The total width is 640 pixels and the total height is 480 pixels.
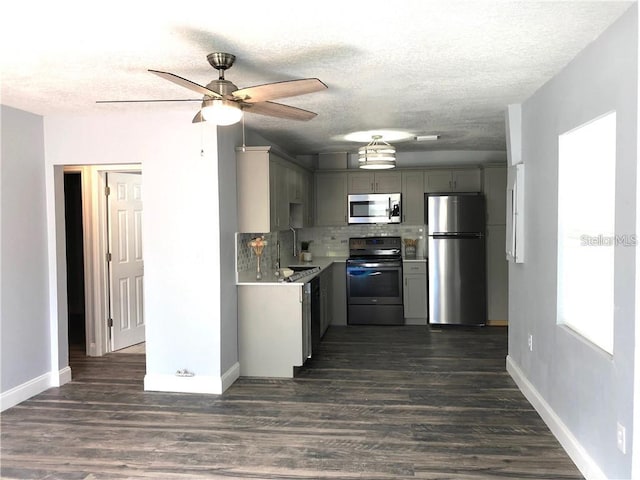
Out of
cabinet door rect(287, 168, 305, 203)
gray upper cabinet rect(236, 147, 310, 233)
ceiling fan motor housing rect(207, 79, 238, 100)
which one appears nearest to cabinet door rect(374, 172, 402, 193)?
cabinet door rect(287, 168, 305, 203)

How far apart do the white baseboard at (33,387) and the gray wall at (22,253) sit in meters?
0.04

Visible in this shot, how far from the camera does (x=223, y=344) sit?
173 inches

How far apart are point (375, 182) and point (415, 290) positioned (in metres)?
1.57

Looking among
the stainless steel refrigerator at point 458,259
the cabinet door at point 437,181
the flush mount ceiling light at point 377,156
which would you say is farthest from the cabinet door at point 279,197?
the cabinet door at point 437,181

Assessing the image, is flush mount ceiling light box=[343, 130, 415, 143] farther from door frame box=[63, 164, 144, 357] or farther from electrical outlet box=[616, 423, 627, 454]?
electrical outlet box=[616, 423, 627, 454]

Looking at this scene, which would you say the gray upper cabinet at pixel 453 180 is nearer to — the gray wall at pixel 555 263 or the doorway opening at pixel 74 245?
the gray wall at pixel 555 263

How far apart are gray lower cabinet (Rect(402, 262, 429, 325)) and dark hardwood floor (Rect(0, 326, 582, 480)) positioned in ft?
6.14

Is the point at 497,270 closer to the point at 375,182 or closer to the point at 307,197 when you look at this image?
the point at 375,182

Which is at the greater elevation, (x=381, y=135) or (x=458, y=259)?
(x=381, y=135)

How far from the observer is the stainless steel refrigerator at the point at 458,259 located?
6746 millimetres

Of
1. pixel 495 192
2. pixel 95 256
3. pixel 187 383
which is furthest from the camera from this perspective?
pixel 495 192

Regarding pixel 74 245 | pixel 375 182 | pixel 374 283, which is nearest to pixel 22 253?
pixel 74 245

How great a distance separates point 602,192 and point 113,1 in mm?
2561

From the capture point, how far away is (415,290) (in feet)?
23.1
